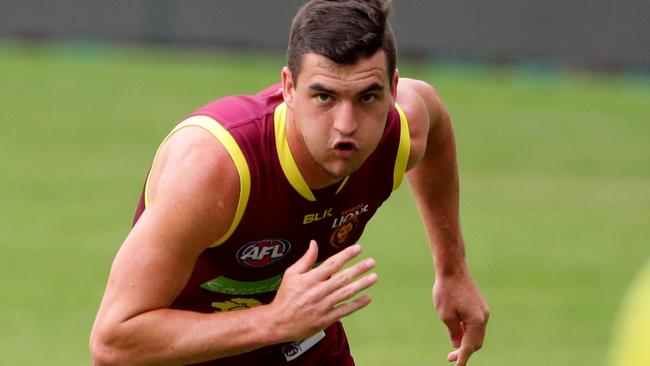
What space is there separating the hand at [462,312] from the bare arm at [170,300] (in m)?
1.73

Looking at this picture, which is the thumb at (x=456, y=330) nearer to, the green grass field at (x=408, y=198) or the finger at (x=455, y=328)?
the finger at (x=455, y=328)

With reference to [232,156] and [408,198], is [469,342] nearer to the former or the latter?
[232,156]

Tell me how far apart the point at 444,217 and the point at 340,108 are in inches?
68.0

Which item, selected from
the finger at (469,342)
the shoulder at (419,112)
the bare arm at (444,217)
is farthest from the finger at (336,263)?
the finger at (469,342)

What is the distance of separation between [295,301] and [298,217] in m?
0.82

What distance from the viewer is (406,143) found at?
21.0 feet

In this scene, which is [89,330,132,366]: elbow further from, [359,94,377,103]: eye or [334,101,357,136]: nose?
[359,94,377,103]: eye

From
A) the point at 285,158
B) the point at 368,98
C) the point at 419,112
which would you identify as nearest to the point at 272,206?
the point at 285,158

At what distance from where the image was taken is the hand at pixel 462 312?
22.5ft

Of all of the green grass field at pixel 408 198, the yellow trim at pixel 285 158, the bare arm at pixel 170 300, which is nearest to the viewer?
the bare arm at pixel 170 300

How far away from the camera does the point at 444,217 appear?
281 inches

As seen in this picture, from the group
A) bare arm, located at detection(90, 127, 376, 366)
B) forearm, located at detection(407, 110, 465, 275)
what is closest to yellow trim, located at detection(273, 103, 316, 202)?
bare arm, located at detection(90, 127, 376, 366)

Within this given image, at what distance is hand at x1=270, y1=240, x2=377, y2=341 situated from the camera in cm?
518

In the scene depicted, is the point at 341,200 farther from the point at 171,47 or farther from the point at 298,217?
the point at 171,47
